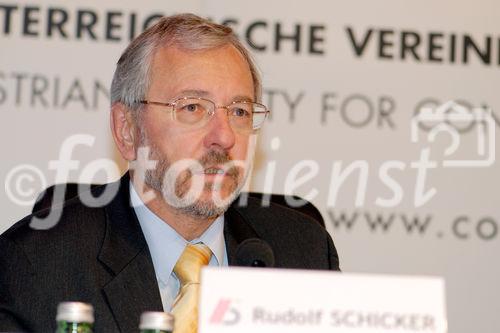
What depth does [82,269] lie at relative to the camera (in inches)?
103

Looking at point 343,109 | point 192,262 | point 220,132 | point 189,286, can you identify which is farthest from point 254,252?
point 343,109

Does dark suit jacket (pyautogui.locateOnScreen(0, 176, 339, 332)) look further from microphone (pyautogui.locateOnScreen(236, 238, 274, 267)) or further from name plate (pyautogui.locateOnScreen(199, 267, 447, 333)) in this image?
name plate (pyautogui.locateOnScreen(199, 267, 447, 333))

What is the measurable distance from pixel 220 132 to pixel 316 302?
115 cm

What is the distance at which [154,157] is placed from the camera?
2916mm

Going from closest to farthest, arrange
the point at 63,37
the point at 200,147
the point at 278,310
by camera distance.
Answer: the point at 278,310
the point at 200,147
the point at 63,37

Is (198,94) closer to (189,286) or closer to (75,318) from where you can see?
(189,286)

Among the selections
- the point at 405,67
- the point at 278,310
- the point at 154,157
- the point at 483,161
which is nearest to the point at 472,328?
the point at 483,161

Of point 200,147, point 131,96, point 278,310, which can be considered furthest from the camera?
point 131,96

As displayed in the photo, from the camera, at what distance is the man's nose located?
9.10 ft

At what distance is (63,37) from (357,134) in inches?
48.9

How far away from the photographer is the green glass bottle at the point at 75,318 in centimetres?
169

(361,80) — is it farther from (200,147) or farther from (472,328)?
(200,147)

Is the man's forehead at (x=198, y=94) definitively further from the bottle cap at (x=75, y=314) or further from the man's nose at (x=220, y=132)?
the bottle cap at (x=75, y=314)

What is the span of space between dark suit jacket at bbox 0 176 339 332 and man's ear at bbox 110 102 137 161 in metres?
0.20
